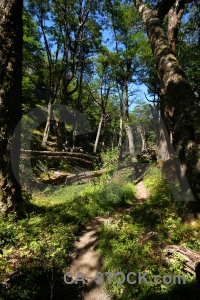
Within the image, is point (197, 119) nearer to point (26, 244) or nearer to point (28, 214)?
point (26, 244)

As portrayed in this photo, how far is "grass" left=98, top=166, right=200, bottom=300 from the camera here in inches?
141

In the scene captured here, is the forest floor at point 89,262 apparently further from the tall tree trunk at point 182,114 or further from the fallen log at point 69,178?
the fallen log at point 69,178

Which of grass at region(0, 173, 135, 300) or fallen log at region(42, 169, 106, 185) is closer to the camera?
grass at region(0, 173, 135, 300)

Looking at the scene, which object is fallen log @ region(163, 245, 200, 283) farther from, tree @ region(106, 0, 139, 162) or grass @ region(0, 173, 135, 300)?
tree @ region(106, 0, 139, 162)

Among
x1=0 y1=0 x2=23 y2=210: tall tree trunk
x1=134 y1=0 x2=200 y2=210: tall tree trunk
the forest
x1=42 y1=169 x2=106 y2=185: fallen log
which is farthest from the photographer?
x1=42 y1=169 x2=106 y2=185: fallen log

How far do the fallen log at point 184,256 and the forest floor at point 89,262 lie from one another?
153cm

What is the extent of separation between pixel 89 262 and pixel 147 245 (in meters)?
1.48

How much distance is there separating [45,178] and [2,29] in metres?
8.88

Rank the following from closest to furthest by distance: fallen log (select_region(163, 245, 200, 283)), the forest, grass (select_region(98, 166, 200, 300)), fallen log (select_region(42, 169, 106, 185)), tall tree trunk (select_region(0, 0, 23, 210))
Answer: the forest
grass (select_region(98, 166, 200, 300))
fallen log (select_region(163, 245, 200, 283))
tall tree trunk (select_region(0, 0, 23, 210))
fallen log (select_region(42, 169, 106, 185))

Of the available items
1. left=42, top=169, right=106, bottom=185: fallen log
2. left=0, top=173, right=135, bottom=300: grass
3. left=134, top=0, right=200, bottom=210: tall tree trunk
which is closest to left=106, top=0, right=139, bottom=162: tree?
left=42, top=169, right=106, bottom=185: fallen log

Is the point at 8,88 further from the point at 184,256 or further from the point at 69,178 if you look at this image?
the point at 69,178

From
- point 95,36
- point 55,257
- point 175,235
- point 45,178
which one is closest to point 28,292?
point 55,257

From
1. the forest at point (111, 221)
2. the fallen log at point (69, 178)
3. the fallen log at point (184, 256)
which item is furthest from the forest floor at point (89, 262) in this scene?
the fallen log at point (69, 178)

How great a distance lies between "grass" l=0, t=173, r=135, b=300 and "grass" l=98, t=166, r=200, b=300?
0.94 metres
